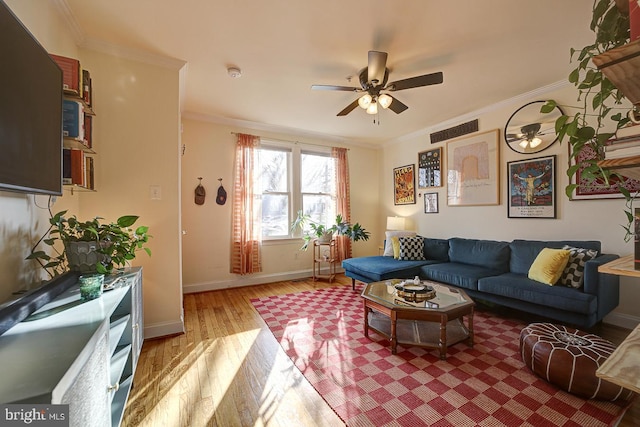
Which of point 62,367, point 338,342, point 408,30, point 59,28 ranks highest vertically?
point 408,30

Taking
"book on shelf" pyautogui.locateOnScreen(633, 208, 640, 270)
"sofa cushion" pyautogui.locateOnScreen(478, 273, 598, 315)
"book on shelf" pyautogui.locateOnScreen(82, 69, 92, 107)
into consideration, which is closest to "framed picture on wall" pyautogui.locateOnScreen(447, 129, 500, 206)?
"sofa cushion" pyautogui.locateOnScreen(478, 273, 598, 315)

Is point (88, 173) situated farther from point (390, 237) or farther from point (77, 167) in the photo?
point (390, 237)

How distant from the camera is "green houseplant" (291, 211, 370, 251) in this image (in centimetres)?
443

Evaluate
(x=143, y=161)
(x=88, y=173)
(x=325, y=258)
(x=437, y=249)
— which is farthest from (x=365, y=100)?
(x=325, y=258)

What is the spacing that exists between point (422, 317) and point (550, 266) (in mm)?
1519

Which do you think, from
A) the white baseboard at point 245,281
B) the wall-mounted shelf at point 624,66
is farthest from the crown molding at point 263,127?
the wall-mounted shelf at point 624,66

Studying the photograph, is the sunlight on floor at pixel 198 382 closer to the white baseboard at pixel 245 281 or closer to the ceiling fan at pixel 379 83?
the white baseboard at pixel 245 281

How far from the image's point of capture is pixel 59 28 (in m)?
1.86

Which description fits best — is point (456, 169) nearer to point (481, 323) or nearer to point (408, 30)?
point (481, 323)

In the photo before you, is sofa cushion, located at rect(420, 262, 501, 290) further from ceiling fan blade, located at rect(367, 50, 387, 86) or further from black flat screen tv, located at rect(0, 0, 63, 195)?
black flat screen tv, located at rect(0, 0, 63, 195)

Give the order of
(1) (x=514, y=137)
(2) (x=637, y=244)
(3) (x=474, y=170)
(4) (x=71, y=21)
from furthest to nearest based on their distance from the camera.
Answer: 1. (3) (x=474, y=170)
2. (1) (x=514, y=137)
3. (4) (x=71, y=21)
4. (2) (x=637, y=244)

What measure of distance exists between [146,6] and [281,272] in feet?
12.2

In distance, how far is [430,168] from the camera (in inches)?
177

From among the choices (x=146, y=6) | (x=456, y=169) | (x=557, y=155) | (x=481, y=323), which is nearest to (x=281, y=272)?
(x=481, y=323)
